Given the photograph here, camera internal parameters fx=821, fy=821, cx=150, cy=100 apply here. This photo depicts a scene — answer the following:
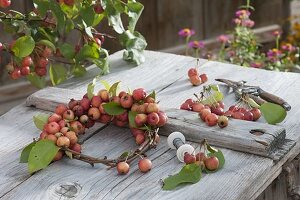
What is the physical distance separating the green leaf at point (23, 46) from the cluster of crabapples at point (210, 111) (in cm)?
55

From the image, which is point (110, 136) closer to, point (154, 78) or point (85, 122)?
point (85, 122)

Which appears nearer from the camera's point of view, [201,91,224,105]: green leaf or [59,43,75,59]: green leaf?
[201,91,224,105]: green leaf

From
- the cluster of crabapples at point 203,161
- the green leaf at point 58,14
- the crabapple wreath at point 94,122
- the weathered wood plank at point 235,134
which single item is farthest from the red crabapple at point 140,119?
the green leaf at point 58,14

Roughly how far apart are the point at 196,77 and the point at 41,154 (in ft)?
2.69

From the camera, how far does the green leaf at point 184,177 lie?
2.07m

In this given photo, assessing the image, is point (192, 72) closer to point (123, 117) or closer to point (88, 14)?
point (88, 14)

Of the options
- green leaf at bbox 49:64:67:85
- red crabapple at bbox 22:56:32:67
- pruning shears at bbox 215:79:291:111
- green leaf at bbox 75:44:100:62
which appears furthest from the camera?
green leaf at bbox 49:64:67:85

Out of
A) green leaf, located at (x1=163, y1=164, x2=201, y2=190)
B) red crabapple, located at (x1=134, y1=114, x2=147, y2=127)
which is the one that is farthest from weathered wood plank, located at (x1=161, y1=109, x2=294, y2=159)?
green leaf, located at (x1=163, y1=164, x2=201, y2=190)

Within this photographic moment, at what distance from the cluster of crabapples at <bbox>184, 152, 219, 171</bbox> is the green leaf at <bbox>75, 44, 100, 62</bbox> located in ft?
3.03

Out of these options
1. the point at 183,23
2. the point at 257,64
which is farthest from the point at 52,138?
the point at 183,23

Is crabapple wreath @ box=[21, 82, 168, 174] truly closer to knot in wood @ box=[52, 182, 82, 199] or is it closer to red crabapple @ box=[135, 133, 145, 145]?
red crabapple @ box=[135, 133, 145, 145]

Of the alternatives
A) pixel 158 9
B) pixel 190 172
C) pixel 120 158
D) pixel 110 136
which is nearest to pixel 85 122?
pixel 110 136

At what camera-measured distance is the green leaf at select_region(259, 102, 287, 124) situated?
2443 millimetres

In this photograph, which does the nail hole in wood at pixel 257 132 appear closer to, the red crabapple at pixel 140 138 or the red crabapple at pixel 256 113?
the red crabapple at pixel 256 113
